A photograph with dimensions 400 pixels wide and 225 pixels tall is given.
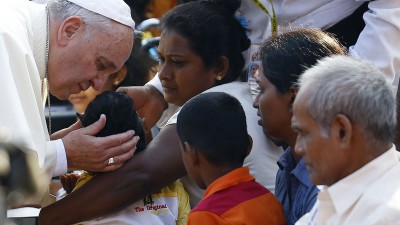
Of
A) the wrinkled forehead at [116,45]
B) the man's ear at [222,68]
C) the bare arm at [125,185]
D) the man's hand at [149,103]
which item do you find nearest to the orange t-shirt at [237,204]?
the bare arm at [125,185]

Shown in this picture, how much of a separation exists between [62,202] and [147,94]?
1237mm

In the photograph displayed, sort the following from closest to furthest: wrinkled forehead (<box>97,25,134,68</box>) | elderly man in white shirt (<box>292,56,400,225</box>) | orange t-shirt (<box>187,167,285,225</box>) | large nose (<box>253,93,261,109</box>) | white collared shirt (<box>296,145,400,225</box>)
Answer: white collared shirt (<box>296,145,400,225</box>), elderly man in white shirt (<box>292,56,400,225</box>), orange t-shirt (<box>187,167,285,225</box>), large nose (<box>253,93,261,109</box>), wrinkled forehead (<box>97,25,134,68</box>)

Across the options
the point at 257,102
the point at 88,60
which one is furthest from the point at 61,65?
the point at 257,102

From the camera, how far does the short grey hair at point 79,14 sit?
16.4 feet

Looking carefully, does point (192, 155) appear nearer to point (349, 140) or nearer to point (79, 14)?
point (349, 140)

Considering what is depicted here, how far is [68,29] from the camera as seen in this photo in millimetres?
4977

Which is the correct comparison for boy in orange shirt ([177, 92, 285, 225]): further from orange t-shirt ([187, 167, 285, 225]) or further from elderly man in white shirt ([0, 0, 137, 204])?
elderly man in white shirt ([0, 0, 137, 204])

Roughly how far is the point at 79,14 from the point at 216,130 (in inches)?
47.6

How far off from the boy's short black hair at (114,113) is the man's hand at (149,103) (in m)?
0.90

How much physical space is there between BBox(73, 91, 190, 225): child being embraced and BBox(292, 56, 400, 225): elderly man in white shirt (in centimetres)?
134

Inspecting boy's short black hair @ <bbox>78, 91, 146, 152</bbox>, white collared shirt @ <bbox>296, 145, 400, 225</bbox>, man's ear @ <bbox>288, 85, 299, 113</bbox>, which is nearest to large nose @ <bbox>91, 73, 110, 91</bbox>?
boy's short black hair @ <bbox>78, 91, 146, 152</bbox>

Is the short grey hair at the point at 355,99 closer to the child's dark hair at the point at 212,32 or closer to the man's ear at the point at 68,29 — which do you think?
the child's dark hair at the point at 212,32

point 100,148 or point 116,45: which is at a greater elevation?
point 116,45

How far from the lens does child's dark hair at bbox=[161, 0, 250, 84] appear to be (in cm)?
507
